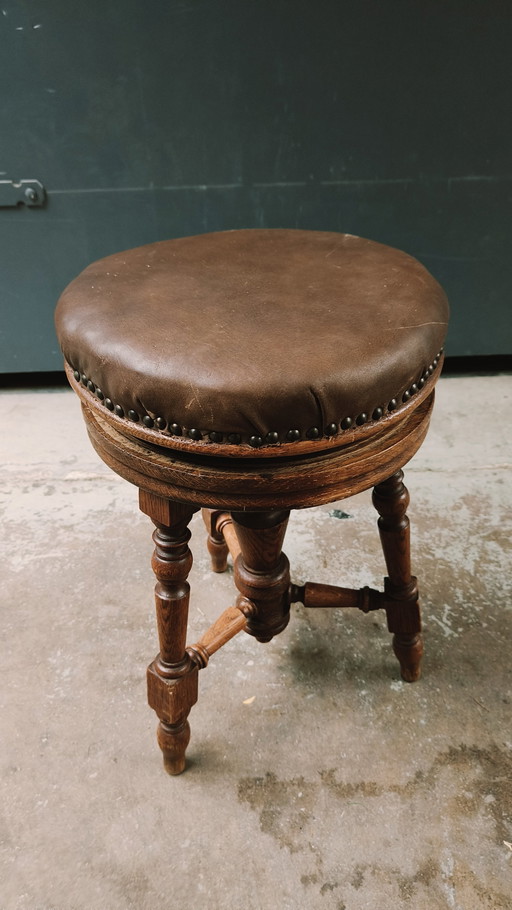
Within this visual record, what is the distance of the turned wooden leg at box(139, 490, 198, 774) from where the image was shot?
0.92 metres

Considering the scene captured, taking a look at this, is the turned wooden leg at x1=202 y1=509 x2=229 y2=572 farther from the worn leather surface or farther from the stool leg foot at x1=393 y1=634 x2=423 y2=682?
the worn leather surface

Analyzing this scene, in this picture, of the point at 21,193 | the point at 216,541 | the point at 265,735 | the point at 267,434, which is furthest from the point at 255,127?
the point at 265,735

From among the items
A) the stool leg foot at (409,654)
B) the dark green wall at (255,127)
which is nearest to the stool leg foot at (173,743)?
the stool leg foot at (409,654)

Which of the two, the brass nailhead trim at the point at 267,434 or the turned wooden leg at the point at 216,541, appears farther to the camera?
the turned wooden leg at the point at 216,541

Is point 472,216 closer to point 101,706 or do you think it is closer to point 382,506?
point 382,506

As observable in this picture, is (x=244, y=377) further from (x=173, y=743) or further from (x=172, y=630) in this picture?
(x=173, y=743)

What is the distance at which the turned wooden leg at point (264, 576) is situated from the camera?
1056 mm

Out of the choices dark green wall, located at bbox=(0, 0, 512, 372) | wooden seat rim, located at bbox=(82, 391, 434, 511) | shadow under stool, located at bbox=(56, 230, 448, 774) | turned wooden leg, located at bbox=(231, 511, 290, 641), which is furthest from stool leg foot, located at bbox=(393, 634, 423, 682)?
dark green wall, located at bbox=(0, 0, 512, 372)

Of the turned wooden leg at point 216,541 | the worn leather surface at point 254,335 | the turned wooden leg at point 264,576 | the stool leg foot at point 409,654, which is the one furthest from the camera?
the turned wooden leg at point 216,541

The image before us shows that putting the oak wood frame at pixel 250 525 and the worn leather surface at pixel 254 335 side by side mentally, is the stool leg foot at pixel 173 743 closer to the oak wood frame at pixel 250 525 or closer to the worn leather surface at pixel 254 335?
the oak wood frame at pixel 250 525

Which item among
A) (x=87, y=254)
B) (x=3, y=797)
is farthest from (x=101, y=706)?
(x=87, y=254)

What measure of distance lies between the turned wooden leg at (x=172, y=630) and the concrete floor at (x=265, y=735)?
110 millimetres

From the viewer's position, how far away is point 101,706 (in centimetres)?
125

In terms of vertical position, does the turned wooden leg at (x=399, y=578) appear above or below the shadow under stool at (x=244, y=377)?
below
